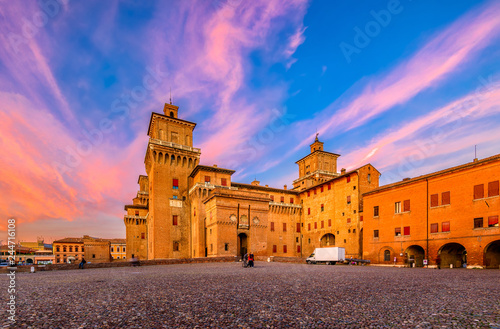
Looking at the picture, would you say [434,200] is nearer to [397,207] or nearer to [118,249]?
[397,207]

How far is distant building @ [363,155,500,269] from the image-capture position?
82.3 ft

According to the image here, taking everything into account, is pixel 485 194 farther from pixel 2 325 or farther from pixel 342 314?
pixel 2 325

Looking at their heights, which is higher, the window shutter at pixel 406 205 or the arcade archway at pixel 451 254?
the window shutter at pixel 406 205

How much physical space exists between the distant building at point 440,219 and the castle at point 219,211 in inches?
267

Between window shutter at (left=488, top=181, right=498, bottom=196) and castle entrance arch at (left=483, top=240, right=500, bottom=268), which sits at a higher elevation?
window shutter at (left=488, top=181, right=498, bottom=196)

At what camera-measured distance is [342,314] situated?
18.7ft

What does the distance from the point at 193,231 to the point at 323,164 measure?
122 ft

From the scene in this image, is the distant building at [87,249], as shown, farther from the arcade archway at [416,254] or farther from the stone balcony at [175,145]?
the arcade archway at [416,254]

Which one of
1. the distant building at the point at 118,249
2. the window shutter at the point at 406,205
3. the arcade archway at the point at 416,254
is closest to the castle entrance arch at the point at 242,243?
the arcade archway at the point at 416,254

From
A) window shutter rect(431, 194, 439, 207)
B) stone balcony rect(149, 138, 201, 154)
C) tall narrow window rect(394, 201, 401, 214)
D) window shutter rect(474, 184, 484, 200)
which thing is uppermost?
stone balcony rect(149, 138, 201, 154)

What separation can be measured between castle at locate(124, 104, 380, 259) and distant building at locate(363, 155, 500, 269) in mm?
6788

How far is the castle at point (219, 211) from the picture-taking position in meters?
39.8

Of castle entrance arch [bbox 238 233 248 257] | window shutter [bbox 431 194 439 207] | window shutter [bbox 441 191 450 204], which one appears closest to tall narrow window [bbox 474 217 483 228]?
window shutter [bbox 441 191 450 204]

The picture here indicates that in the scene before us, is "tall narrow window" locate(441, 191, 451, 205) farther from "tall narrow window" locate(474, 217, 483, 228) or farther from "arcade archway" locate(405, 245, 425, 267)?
"arcade archway" locate(405, 245, 425, 267)
